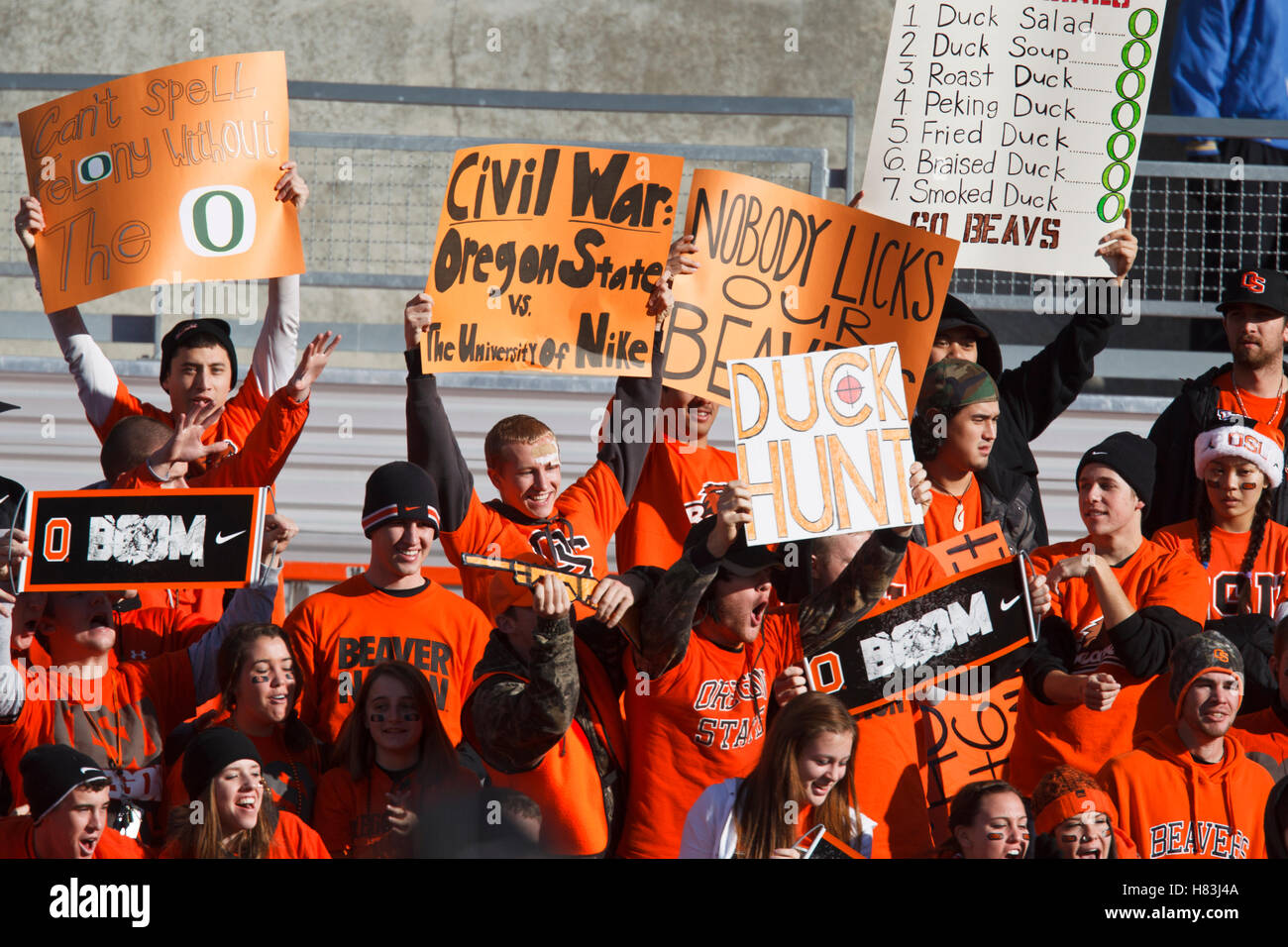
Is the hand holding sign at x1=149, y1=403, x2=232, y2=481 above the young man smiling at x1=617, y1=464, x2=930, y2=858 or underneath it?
above

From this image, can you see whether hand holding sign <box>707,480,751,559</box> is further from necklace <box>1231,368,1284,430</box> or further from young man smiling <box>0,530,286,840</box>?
necklace <box>1231,368,1284,430</box>

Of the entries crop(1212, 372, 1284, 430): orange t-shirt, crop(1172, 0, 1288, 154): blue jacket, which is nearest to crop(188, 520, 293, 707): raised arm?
crop(1212, 372, 1284, 430): orange t-shirt

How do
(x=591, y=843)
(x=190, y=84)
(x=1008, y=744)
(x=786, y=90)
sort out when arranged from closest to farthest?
1. (x=591, y=843)
2. (x=1008, y=744)
3. (x=190, y=84)
4. (x=786, y=90)

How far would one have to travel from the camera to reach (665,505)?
5.62 m

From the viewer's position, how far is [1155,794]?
188 inches

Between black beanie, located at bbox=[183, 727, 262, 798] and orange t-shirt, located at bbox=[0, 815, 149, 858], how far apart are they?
20 cm

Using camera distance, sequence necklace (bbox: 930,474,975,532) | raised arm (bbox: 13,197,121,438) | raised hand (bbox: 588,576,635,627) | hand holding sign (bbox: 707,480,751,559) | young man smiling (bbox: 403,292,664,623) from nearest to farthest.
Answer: raised hand (bbox: 588,576,635,627)
hand holding sign (bbox: 707,480,751,559)
young man smiling (bbox: 403,292,664,623)
necklace (bbox: 930,474,975,532)
raised arm (bbox: 13,197,121,438)

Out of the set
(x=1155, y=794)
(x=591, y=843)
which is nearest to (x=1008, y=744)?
(x=1155, y=794)

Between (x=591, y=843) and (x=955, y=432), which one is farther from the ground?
(x=955, y=432)

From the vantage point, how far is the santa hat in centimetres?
549

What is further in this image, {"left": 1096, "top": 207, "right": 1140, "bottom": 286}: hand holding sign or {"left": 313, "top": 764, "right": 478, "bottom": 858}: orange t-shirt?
{"left": 1096, "top": 207, "right": 1140, "bottom": 286}: hand holding sign

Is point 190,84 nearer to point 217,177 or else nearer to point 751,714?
point 217,177

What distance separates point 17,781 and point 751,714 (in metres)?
1.97

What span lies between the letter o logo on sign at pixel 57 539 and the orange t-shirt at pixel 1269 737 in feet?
10.8
